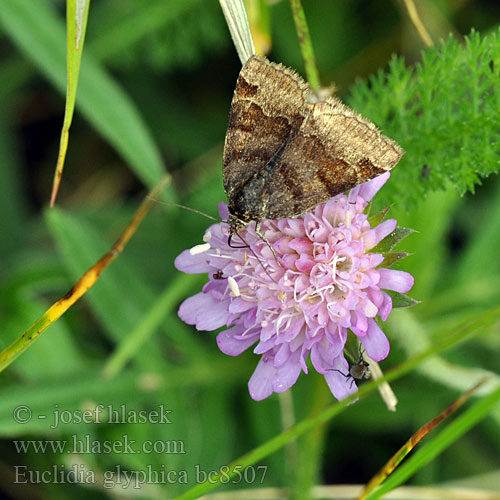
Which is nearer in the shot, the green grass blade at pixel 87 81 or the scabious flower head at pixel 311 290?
the scabious flower head at pixel 311 290

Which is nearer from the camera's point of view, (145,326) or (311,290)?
(311,290)

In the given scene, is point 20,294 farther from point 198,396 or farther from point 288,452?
point 288,452

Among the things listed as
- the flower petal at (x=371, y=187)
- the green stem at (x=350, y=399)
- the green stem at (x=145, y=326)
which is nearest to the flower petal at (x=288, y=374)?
the green stem at (x=350, y=399)

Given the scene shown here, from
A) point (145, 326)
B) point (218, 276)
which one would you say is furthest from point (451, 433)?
point (145, 326)

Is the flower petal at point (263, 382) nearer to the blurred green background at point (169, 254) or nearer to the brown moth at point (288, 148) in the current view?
the brown moth at point (288, 148)

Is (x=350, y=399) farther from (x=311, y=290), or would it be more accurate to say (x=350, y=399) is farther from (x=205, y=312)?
(x=205, y=312)

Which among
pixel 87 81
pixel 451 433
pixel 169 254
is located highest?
pixel 87 81

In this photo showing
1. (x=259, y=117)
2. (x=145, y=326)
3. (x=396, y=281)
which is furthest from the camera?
(x=145, y=326)
